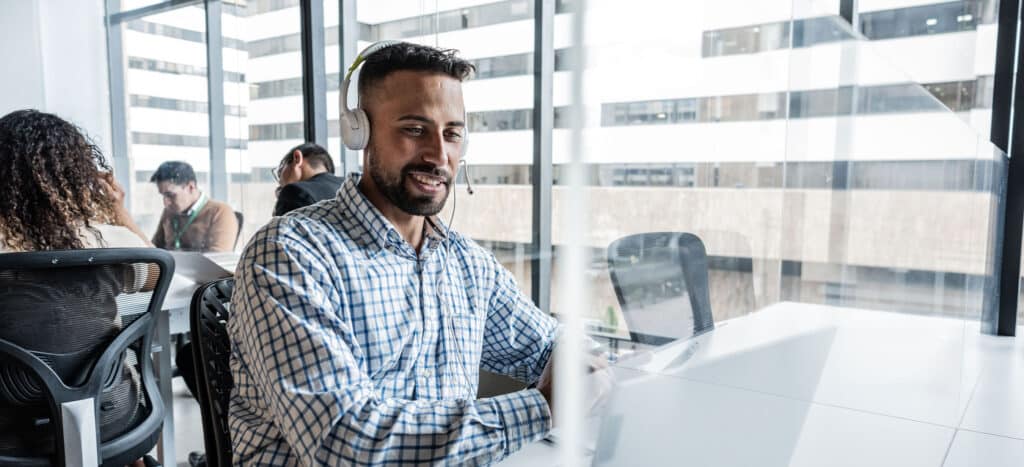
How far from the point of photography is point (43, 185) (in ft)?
4.88

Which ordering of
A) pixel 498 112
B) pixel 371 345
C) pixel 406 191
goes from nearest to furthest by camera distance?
pixel 371 345, pixel 406 191, pixel 498 112

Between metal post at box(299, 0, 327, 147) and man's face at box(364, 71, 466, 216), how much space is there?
2580 mm

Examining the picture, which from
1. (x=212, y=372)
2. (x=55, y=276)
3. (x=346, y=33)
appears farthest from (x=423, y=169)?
(x=346, y=33)

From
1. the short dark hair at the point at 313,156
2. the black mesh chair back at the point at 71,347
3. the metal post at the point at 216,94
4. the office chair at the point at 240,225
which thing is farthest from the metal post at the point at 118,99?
the black mesh chair back at the point at 71,347

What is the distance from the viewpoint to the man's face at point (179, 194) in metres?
3.44

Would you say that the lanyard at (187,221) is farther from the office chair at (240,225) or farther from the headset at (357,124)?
the headset at (357,124)

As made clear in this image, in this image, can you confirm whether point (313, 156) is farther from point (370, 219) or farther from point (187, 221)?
point (370, 219)

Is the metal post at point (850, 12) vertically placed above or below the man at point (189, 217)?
above

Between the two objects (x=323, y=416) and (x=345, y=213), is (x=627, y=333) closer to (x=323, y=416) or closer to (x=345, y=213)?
(x=323, y=416)

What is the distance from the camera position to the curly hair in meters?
1.47

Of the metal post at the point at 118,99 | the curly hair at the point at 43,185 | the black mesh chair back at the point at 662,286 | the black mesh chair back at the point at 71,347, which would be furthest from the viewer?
the metal post at the point at 118,99

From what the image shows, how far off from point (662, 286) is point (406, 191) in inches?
25.4

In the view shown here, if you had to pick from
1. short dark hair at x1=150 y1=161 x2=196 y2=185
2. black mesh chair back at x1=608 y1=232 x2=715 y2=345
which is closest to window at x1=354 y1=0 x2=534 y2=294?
short dark hair at x1=150 y1=161 x2=196 y2=185

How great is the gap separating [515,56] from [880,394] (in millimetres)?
2129
